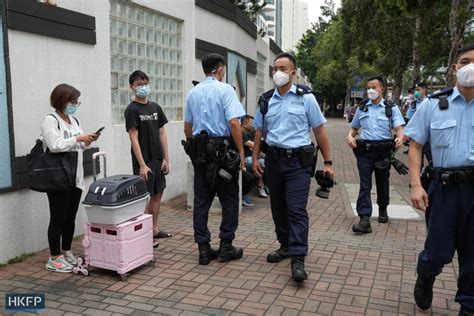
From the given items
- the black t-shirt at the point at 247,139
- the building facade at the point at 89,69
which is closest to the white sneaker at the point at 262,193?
the black t-shirt at the point at 247,139

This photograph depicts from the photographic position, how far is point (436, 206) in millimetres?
3217

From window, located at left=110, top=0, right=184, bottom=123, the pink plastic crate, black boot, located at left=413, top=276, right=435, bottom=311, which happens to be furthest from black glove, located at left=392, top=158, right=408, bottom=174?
window, located at left=110, top=0, right=184, bottom=123

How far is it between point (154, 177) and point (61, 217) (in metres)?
1.11

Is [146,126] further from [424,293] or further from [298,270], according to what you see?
[424,293]

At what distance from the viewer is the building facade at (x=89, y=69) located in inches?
170

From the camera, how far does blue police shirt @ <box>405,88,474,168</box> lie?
313cm

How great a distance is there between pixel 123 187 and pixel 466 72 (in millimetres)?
2732

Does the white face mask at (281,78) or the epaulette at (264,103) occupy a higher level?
the white face mask at (281,78)

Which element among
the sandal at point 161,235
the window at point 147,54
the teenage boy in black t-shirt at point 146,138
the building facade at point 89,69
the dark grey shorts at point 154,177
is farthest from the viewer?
the window at point 147,54

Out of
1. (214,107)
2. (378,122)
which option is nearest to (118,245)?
(214,107)

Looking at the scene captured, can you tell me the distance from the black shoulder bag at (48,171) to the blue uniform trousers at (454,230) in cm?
288

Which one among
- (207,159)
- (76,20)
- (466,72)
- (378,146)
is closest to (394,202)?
(378,146)

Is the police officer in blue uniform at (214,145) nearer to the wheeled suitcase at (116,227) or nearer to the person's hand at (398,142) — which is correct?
the wheeled suitcase at (116,227)

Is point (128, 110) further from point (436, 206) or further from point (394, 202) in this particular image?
point (394, 202)
